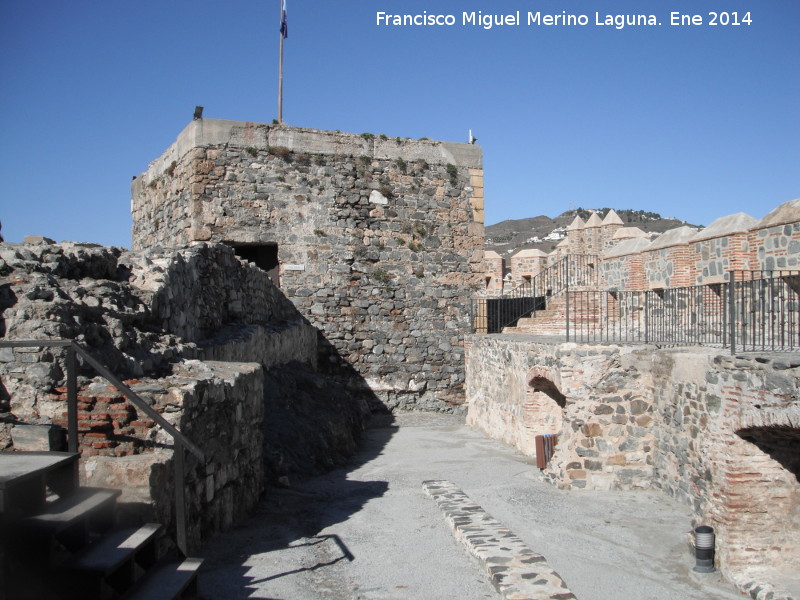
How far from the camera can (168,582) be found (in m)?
3.50

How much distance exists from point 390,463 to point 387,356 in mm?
4859

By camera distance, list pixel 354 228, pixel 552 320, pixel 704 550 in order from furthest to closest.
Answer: pixel 552 320, pixel 354 228, pixel 704 550

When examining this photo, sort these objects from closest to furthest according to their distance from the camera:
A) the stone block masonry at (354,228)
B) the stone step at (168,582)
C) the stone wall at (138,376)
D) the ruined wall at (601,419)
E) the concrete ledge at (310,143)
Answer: the stone step at (168,582)
the stone wall at (138,376)
the ruined wall at (601,419)
the concrete ledge at (310,143)
the stone block masonry at (354,228)

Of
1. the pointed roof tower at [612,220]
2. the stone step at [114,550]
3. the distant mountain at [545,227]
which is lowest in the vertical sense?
the stone step at [114,550]

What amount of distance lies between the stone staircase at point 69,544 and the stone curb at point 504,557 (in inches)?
83.0

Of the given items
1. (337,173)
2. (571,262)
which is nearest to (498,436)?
(337,173)

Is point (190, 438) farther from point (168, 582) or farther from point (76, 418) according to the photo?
point (168, 582)

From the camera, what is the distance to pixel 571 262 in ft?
67.5

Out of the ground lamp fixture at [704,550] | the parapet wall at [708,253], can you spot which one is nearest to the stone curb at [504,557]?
the ground lamp fixture at [704,550]

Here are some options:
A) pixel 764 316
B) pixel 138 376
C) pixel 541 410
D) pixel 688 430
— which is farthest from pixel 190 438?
pixel 541 410

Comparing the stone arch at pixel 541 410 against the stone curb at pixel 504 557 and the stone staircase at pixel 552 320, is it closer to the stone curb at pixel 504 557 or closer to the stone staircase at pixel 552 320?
the stone staircase at pixel 552 320

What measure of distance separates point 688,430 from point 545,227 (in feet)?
231

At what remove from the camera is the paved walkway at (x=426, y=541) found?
4.62 meters

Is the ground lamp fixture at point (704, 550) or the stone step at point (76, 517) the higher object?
the stone step at point (76, 517)
